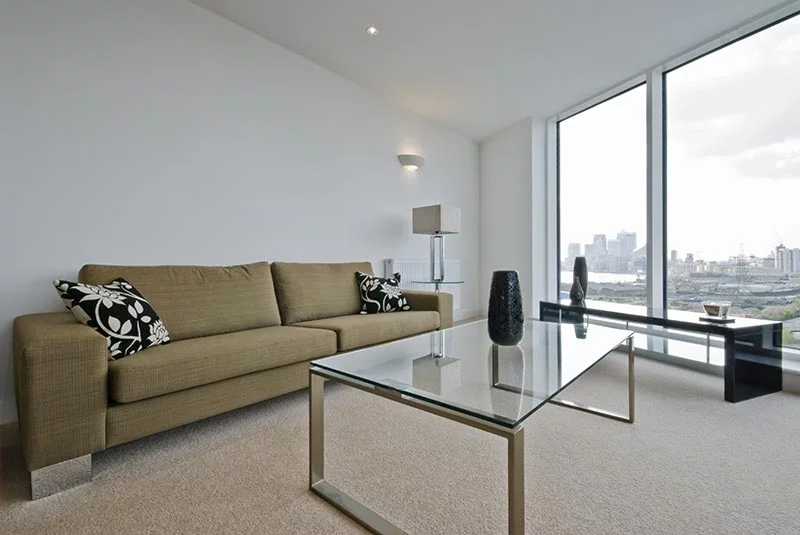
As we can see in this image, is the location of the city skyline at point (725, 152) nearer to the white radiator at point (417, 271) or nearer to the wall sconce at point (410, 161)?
the white radiator at point (417, 271)

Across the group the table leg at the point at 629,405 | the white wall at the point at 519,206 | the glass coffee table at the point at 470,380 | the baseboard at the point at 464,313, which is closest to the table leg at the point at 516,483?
the glass coffee table at the point at 470,380

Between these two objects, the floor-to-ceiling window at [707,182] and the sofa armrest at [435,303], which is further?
the sofa armrest at [435,303]

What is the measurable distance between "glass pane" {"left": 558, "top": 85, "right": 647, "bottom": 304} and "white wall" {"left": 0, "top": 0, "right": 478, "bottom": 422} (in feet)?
7.09

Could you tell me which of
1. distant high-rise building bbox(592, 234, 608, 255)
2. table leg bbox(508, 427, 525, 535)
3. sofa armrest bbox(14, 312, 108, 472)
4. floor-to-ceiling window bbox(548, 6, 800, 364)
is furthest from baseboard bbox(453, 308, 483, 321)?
table leg bbox(508, 427, 525, 535)

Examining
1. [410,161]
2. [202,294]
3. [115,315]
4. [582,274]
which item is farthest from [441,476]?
[410,161]

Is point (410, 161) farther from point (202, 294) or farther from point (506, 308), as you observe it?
point (506, 308)

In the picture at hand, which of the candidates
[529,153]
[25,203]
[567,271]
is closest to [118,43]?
[25,203]

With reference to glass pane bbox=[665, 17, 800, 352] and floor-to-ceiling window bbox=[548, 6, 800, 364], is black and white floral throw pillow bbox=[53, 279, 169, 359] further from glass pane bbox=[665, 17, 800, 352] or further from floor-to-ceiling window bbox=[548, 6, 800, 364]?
glass pane bbox=[665, 17, 800, 352]

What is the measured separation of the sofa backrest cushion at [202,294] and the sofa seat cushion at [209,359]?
0.14m

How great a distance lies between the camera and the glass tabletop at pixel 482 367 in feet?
3.66

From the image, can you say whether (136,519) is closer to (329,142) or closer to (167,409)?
(167,409)

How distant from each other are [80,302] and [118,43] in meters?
1.71

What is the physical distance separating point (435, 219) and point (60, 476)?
315 centimetres

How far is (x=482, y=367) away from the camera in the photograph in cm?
155
